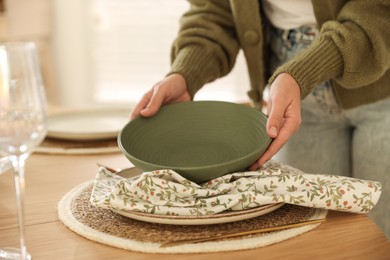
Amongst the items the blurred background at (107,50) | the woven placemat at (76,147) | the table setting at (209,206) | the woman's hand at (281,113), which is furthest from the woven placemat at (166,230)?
the blurred background at (107,50)

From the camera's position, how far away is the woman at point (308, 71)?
1.13 m

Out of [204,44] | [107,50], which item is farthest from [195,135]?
[107,50]

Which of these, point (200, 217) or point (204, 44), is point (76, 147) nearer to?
point (204, 44)

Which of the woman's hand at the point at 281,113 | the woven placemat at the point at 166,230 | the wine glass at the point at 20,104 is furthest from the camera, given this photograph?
the woman's hand at the point at 281,113

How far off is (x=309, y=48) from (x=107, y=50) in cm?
255

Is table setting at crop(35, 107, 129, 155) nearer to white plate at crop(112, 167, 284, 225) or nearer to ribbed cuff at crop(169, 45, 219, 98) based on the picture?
ribbed cuff at crop(169, 45, 219, 98)

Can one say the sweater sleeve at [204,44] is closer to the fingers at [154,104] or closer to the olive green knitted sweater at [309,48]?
the olive green knitted sweater at [309,48]

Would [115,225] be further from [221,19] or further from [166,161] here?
[221,19]

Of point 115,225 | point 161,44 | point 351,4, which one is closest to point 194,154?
point 115,225

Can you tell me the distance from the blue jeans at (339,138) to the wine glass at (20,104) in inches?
32.4

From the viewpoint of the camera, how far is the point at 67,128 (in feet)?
4.97

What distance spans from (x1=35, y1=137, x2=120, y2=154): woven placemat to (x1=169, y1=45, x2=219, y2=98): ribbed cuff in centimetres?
24

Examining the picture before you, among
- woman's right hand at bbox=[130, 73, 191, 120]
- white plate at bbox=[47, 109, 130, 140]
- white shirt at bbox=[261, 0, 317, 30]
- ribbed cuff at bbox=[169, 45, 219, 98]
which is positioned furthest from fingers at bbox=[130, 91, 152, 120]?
white shirt at bbox=[261, 0, 317, 30]

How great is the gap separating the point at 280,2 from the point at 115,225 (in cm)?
75
